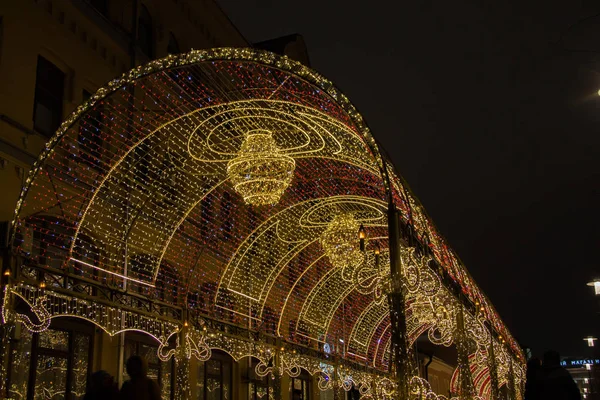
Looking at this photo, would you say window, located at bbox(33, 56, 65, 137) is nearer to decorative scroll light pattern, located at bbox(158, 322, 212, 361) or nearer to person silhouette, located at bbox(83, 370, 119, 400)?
decorative scroll light pattern, located at bbox(158, 322, 212, 361)

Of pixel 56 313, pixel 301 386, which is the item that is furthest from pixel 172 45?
pixel 301 386

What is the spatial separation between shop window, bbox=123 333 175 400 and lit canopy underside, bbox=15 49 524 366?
1.41 metres

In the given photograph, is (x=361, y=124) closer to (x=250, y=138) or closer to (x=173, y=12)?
(x=250, y=138)

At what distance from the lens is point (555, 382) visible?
7750 millimetres

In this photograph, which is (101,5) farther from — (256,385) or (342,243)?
(256,385)

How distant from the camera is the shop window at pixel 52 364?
1377 centimetres

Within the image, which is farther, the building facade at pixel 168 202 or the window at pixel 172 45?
the window at pixel 172 45

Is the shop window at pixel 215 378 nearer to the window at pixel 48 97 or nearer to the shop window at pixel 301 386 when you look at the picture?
the shop window at pixel 301 386

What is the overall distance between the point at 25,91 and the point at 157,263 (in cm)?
486

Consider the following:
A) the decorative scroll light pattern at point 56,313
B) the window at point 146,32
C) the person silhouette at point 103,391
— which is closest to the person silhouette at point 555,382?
the person silhouette at point 103,391

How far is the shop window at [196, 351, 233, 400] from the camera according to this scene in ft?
72.2

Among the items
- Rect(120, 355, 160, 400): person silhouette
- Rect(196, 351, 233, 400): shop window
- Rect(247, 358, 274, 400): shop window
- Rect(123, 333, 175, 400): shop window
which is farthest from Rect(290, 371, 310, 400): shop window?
Rect(120, 355, 160, 400): person silhouette

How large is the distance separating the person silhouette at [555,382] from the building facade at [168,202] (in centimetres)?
262

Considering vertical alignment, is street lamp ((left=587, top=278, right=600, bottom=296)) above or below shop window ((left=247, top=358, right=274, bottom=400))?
above
